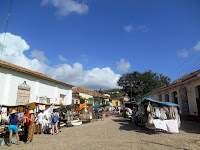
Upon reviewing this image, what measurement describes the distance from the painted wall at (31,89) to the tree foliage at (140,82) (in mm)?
19688

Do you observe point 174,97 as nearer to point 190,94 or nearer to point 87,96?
Result: point 190,94

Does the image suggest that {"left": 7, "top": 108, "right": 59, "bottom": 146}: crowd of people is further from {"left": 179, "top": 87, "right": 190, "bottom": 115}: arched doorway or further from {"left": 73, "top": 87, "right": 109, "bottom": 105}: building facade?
{"left": 73, "top": 87, "right": 109, "bottom": 105}: building facade

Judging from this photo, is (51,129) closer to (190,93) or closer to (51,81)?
(51,81)

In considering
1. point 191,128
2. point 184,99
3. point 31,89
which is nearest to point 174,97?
point 184,99

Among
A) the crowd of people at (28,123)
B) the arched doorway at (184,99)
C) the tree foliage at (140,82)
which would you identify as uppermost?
the tree foliage at (140,82)

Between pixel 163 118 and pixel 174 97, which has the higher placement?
pixel 174 97

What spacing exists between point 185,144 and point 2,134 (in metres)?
8.59

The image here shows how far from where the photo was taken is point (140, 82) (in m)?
34.1

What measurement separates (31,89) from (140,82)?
2679 centimetres

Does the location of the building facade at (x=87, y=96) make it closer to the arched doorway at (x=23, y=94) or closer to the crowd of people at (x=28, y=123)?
the arched doorway at (x=23, y=94)

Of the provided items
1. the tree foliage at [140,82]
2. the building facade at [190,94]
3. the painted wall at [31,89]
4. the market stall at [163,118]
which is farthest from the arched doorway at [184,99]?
the tree foliage at [140,82]

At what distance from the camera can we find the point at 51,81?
49.1 ft

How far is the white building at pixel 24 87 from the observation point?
10289 mm

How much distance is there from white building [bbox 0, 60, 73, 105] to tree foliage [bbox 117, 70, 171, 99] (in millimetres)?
20989
